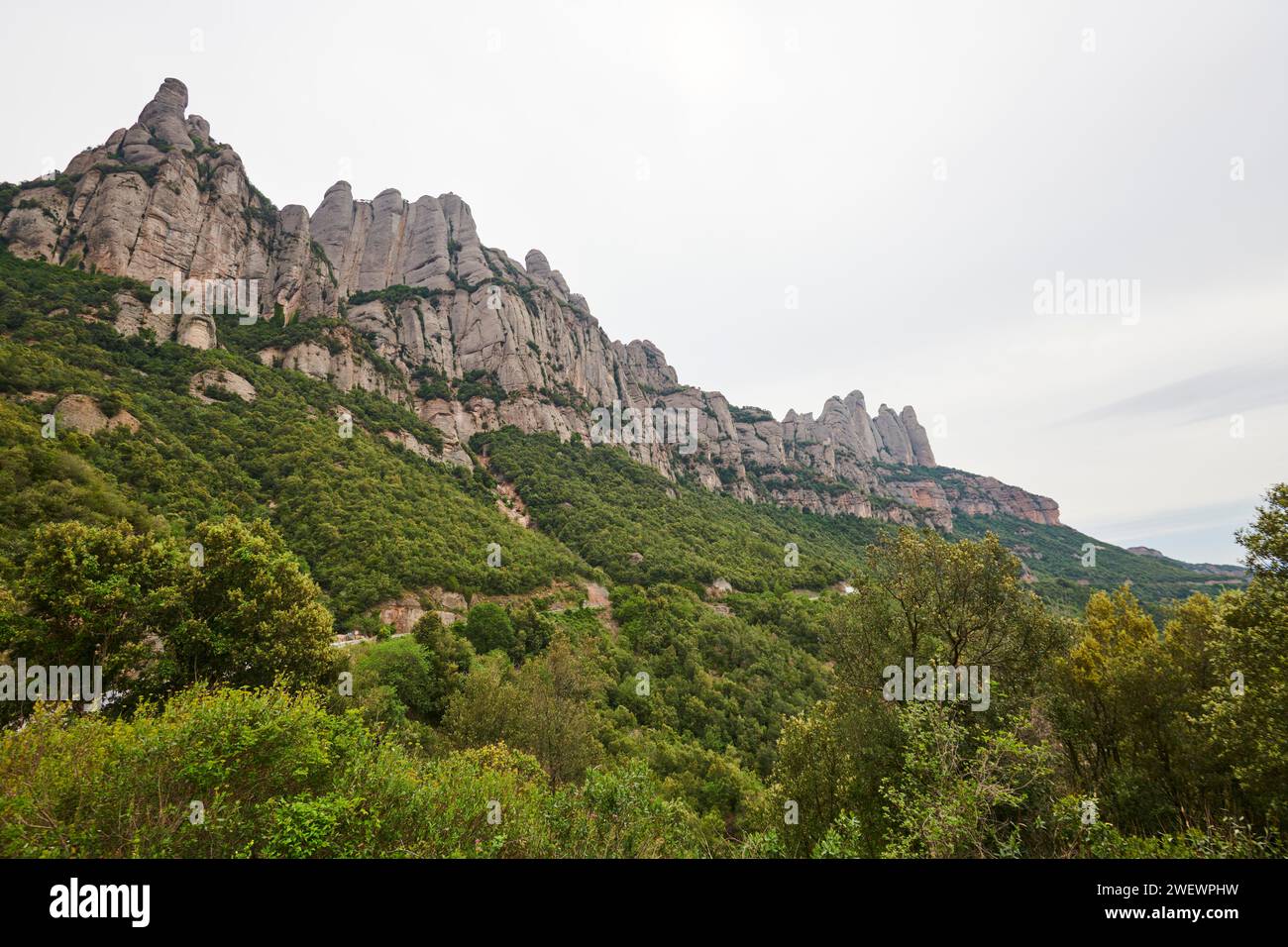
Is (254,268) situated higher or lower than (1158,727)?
higher

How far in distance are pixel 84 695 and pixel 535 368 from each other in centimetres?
9302

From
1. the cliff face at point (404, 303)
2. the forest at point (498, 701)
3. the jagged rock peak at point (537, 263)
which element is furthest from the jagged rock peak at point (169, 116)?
the jagged rock peak at point (537, 263)

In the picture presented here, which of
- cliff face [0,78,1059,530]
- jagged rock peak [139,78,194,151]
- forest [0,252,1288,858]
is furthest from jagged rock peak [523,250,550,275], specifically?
forest [0,252,1288,858]

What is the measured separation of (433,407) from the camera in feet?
273

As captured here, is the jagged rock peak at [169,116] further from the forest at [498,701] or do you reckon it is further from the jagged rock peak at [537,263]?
the jagged rock peak at [537,263]

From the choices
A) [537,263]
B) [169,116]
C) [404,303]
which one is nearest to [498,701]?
[404,303]

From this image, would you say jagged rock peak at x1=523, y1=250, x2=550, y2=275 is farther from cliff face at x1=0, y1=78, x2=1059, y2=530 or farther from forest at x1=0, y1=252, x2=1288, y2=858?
forest at x1=0, y1=252, x2=1288, y2=858

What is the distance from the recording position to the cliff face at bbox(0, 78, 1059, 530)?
210 feet

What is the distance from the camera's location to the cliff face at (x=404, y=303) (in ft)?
210

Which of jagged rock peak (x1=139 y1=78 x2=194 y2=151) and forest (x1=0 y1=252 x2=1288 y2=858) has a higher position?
jagged rock peak (x1=139 y1=78 x2=194 y2=151)

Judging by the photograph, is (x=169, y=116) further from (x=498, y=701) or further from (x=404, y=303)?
(x=498, y=701)

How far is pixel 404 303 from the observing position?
99562mm

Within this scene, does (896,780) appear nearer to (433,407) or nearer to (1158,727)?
(1158,727)
